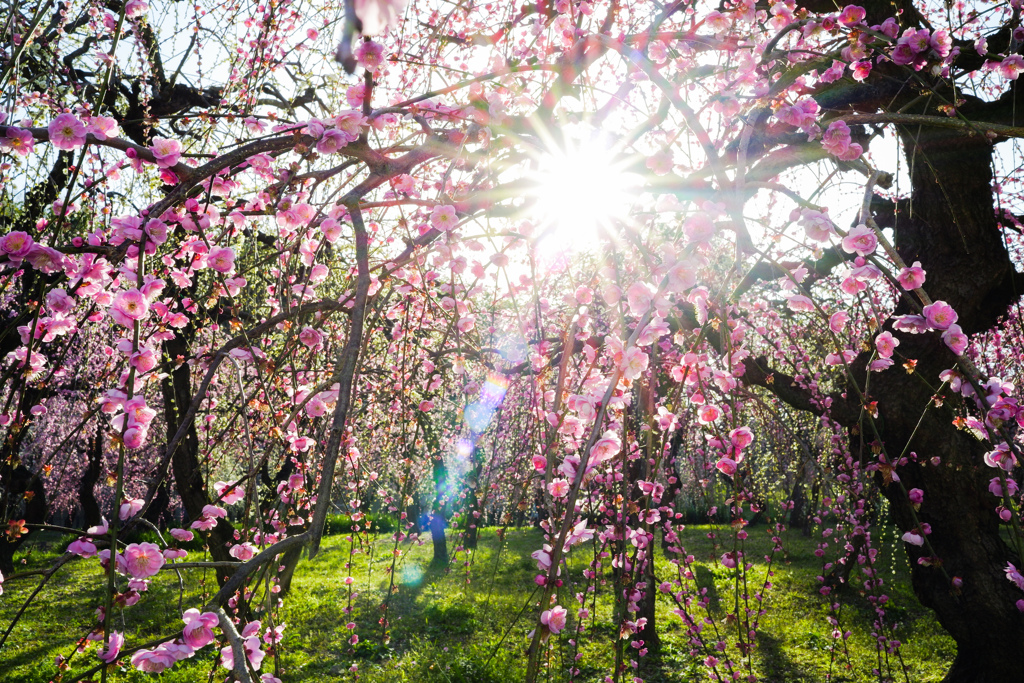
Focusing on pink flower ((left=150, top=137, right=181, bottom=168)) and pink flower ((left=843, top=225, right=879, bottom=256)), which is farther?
pink flower ((left=150, top=137, right=181, bottom=168))

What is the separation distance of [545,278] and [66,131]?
2210 mm

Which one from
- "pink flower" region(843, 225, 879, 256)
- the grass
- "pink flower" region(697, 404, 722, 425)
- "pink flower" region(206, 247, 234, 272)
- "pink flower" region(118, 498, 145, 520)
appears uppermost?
"pink flower" region(206, 247, 234, 272)

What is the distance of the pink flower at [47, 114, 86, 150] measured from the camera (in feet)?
5.21

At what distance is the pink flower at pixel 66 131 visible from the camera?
1588 mm

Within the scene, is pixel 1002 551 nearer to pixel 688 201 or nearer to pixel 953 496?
pixel 953 496

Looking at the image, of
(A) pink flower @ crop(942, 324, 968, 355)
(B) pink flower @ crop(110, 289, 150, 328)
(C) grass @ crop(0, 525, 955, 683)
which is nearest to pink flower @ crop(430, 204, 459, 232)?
(B) pink flower @ crop(110, 289, 150, 328)

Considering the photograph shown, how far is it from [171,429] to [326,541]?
464 inches

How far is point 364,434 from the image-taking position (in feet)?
17.0

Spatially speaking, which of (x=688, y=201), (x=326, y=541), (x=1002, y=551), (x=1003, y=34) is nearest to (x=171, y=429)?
(x=688, y=201)

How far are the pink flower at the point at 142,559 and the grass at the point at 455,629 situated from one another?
2.16 meters

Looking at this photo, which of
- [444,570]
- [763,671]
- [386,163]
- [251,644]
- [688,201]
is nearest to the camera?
[251,644]

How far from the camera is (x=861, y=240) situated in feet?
5.18

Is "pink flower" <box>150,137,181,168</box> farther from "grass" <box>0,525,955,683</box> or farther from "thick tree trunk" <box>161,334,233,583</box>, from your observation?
"thick tree trunk" <box>161,334,233,583</box>

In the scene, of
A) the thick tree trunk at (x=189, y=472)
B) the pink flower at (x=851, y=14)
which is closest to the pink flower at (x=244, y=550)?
the pink flower at (x=851, y=14)
